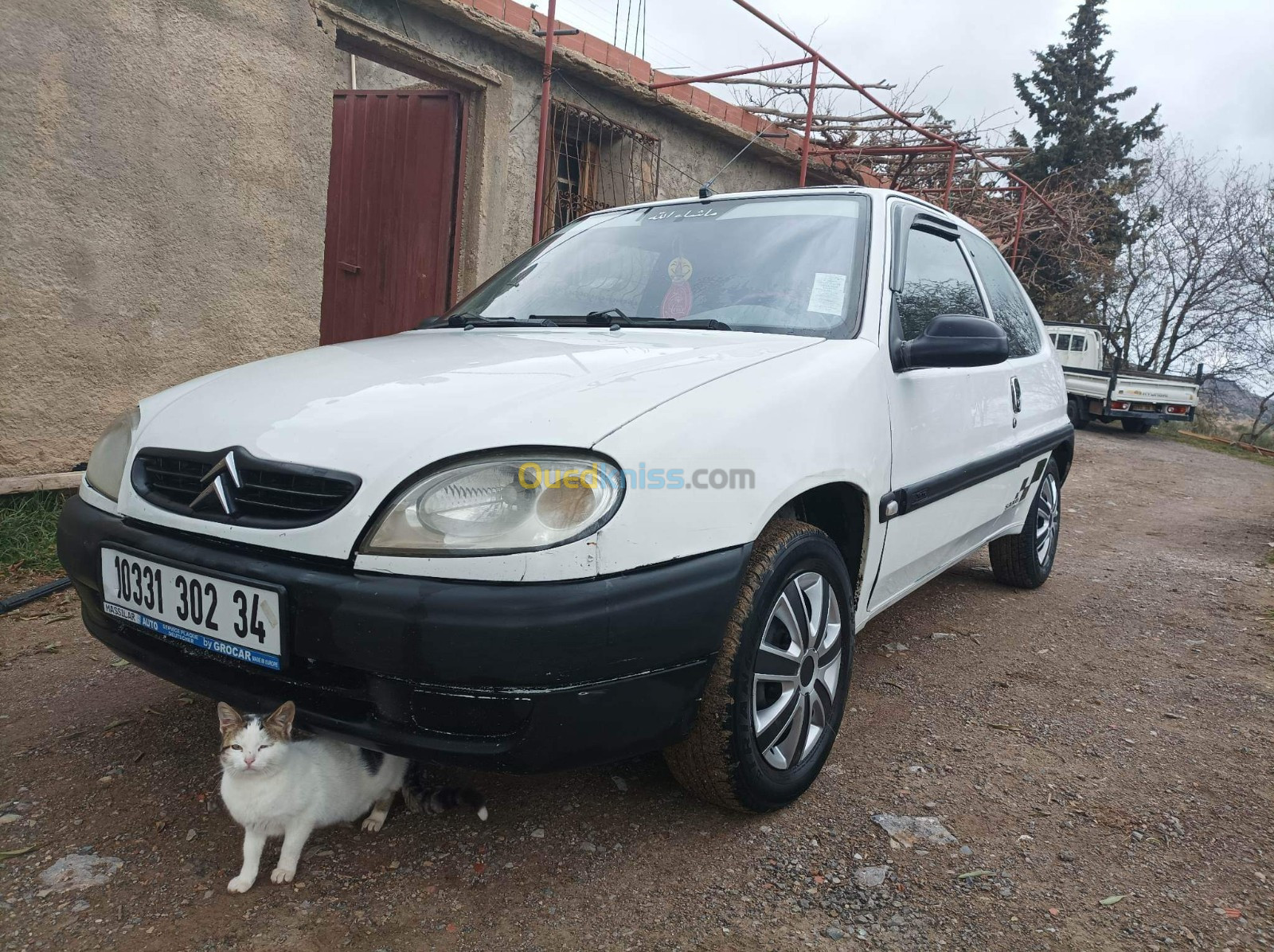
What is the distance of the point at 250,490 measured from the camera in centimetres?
175

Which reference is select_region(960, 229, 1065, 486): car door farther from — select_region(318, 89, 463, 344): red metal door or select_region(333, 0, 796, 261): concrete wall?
select_region(318, 89, 463, 344): red metal door

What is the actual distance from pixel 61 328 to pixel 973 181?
1040cm

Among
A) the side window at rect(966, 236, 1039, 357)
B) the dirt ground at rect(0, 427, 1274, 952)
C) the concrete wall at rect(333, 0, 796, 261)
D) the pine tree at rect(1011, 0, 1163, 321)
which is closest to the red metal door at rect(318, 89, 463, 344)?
the concrete wall at rect(333, 0, 796, 261)

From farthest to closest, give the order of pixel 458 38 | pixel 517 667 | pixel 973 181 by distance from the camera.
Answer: pixel 973 181
pixel 458 38
pixel 517 667

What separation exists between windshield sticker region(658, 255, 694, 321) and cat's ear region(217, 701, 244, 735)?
151cm

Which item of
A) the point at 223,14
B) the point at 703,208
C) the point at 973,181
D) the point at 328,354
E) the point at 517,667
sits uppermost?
the point at 973,181

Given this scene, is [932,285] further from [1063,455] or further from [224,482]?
[224,482]

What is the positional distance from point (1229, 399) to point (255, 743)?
24813 millimetres

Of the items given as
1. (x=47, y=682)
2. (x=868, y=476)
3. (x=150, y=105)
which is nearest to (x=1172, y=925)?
(x=868, y=476)

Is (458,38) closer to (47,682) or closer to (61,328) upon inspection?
(61,328)

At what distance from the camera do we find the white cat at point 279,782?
1.79 m

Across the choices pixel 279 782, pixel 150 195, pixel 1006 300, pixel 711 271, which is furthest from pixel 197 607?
pixel 150 195

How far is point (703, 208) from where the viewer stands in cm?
296

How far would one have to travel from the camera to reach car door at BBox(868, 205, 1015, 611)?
2.53m
